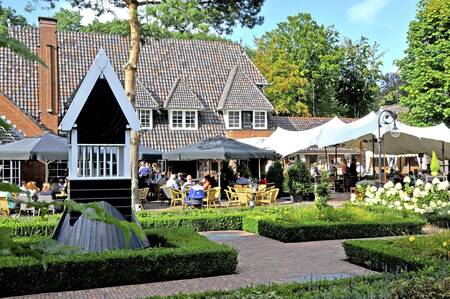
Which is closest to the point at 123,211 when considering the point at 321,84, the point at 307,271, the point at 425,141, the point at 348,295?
the point at 307,271

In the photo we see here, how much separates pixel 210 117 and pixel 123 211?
22755 millimetres

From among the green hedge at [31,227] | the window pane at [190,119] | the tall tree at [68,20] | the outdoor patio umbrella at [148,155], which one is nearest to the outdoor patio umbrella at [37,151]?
the green hedge at [31,227]

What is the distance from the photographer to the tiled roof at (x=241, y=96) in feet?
106

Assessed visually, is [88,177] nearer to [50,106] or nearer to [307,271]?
[307,271]

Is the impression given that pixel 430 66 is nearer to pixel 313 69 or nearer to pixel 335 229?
pixel 313 69

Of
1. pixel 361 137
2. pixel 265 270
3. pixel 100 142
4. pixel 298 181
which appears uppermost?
pixel 361 137

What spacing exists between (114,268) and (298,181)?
14526 millimetres

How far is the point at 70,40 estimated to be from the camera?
105 feet

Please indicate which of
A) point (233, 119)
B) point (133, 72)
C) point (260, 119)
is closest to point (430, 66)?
point (260, 119)

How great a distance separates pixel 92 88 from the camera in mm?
10336

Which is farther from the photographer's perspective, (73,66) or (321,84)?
(321,84)

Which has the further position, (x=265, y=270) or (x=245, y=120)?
(x=245, y=120)

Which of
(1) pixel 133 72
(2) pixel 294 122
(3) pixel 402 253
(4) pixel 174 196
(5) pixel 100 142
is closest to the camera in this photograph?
(3) pixel 402 253

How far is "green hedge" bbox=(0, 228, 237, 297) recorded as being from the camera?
7.97m
